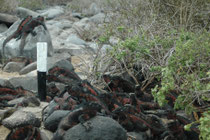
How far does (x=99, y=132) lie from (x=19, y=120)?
1.27 m

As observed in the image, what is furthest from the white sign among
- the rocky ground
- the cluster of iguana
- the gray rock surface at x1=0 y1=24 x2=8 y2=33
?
the gray rock surface at x1=0 y1=24 x2=8 y2=33

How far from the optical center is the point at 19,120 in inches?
162

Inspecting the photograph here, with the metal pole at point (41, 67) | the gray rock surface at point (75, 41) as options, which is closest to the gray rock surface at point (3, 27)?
the gray rock surface at point (75, 41)

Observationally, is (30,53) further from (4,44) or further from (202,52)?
(202,52)

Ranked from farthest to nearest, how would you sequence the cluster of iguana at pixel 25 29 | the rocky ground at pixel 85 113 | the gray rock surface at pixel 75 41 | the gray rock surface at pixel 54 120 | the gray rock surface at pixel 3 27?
the gray rock surface at pixel 3 27 < the gray rock surface at pixel 75 41 < the cluster of iguana at pixel 25 29 < the gray rock surface at pixel 54 120 < the rocky ground at pixel 85 113

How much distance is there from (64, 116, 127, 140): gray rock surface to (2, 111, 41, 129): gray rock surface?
2.95ft

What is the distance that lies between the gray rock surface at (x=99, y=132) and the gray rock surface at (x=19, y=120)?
0.90m

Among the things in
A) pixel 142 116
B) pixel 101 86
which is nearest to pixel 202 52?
pixel 142 116

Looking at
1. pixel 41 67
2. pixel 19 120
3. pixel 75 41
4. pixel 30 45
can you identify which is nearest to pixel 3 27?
pixel 75 41

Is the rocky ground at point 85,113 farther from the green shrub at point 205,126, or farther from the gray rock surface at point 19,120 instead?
the green shrub at point 205,126

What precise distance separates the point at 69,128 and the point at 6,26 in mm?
12027

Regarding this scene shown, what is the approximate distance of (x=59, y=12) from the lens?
24.0 meters

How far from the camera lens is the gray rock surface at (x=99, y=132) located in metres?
3.29

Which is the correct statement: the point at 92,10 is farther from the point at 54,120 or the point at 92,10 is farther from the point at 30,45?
the point at 54,120
